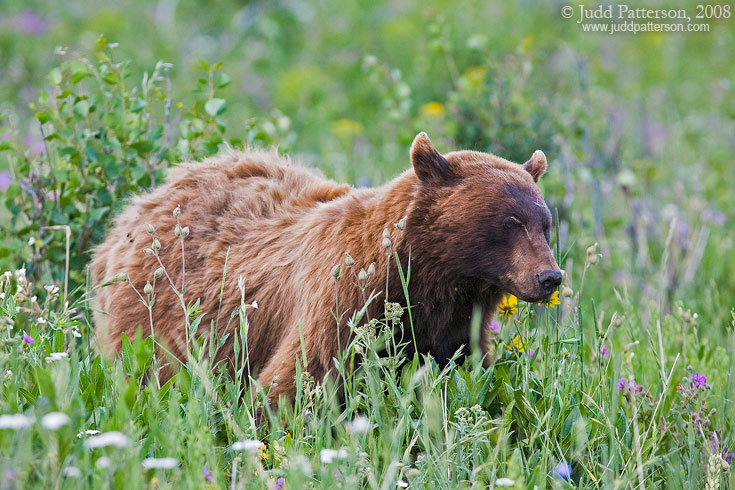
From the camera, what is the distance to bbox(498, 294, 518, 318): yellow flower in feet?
12.3

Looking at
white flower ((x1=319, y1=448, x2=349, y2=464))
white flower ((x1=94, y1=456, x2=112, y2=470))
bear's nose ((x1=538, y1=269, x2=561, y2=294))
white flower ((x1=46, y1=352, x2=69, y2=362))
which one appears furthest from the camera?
bear's nose ((x1=538, y1=269, x2=561, y2=294))

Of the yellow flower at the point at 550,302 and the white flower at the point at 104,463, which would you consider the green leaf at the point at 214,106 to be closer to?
the yellow flower at the point at 550,302

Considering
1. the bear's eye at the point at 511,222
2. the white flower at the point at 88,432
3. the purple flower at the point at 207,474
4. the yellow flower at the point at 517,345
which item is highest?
the bear's eye at the point at 511,222

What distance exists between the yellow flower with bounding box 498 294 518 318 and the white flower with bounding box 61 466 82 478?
1.91 metres

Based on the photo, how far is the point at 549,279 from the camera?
3.28 metres

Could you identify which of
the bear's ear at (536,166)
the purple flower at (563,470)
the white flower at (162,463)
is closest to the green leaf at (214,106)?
the bear's ear at (536,166)

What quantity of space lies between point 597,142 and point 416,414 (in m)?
4.32

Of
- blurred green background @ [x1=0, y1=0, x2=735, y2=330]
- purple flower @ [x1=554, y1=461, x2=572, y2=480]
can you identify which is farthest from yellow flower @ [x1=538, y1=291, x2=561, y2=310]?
blurred green background @ [x1=0, y1=0, x2=735, y2=330]

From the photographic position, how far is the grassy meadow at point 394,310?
2.84 metres

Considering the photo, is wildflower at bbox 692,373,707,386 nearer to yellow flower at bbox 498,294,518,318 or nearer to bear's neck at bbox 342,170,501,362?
yellow flower at bbox 498,294,518,318

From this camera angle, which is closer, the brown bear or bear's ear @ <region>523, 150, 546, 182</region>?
the brown bear

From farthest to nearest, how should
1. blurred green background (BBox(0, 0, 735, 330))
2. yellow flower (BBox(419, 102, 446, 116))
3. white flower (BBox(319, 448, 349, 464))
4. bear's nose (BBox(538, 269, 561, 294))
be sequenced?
yellow flower (BBox(419, 102, 446, 116)) < blurred green background (BBox(0, 0, 735, 330)) < bear's nose (BBox(538, 269, 561, 294)) < white flower (BBox(319, 448, 349, 464))

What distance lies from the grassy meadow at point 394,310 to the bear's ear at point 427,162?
373 millimetres

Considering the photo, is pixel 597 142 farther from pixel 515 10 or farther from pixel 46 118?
pixel 515 10
